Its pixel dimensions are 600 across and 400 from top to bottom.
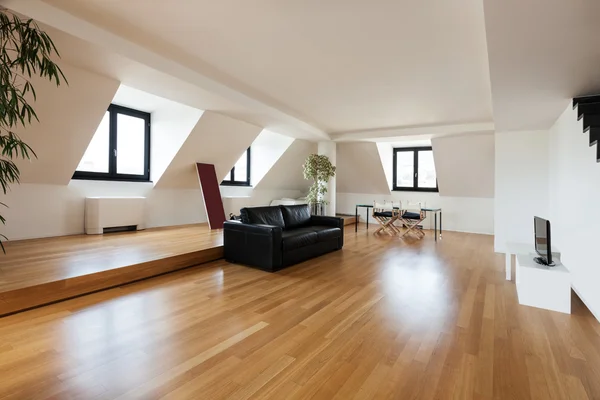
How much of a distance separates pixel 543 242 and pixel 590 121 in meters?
1.28

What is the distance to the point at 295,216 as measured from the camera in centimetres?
529

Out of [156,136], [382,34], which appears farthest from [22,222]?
[382,34]

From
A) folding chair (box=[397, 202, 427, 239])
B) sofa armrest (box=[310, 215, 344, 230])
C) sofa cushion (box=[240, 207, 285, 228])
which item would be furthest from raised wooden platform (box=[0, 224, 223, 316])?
folding chair (box=[397, 202, 427, 239])

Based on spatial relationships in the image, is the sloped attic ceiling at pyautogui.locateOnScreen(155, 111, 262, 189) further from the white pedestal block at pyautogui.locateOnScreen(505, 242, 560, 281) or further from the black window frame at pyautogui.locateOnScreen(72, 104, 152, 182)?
the white pedestal block at pyautogui.locateOnScreen(505, 242, 560, 281)

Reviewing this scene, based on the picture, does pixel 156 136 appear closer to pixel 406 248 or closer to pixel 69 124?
pixel 69 124

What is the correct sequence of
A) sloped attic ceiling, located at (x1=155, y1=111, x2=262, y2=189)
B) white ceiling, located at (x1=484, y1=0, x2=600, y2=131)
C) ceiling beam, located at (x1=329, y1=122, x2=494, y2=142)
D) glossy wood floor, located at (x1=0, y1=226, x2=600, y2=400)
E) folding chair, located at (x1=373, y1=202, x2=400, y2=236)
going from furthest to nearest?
folding chair, located at (x1=373, y1=202, x2=400, y2=236) < ceiling beam, located at (x1=329, y1=122, x2=494, y2=142) < sloped attic ceiling, located at (x1=155, y1=111, x2=262, y2=189) < white ceiling, located at (x1=484, y1=0, x2=600, y2=131) < glossy wood floor, located at (x1=0, y1=226, x2=600, y2=400)

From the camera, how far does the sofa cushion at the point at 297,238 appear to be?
165 inches

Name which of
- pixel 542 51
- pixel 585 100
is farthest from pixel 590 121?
pixel 542 51

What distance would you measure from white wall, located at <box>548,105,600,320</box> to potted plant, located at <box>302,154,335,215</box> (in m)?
4.46

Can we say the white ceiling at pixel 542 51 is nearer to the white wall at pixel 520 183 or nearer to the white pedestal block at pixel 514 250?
the white wall at pixel 520 183

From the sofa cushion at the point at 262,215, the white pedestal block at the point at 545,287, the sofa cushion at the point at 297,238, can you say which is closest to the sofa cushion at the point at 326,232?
the sofa cushion at the point at 297,238

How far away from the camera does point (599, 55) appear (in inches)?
94.7

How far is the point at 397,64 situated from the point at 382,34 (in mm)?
758

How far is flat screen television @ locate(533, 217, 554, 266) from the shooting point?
9.84 feet
